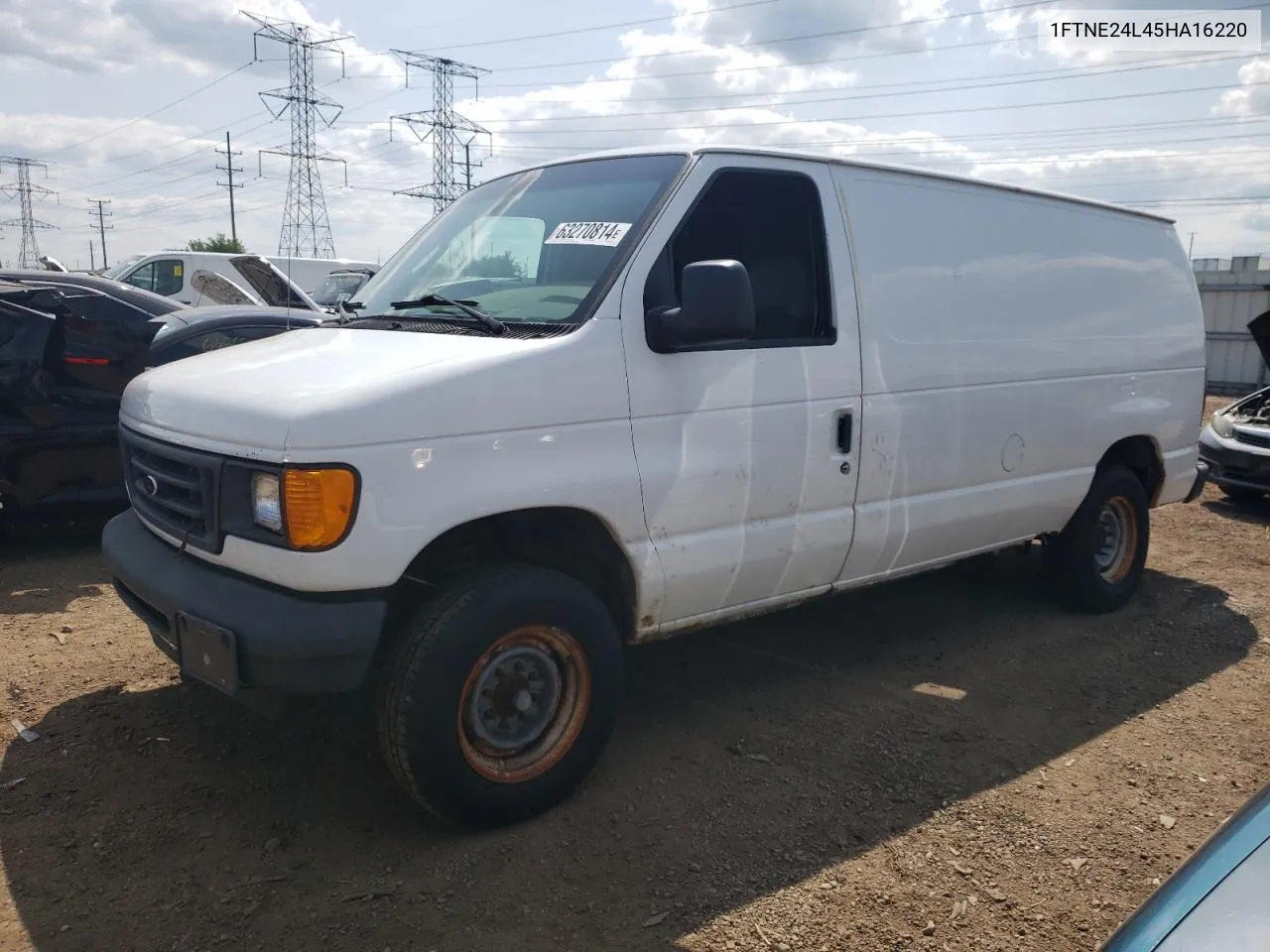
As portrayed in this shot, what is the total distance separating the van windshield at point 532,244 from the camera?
354 cm

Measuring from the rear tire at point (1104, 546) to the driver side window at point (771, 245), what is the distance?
244 centimetres

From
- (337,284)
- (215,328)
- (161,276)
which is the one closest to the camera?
(215,328)

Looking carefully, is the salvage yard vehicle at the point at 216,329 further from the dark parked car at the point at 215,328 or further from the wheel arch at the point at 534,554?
the wheel arch at the point at 534,554

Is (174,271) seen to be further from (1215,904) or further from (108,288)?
(1215,904)

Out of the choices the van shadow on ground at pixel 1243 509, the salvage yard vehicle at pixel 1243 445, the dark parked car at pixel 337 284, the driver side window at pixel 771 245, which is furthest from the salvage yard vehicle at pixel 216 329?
the dark parked car at pixel 337 284

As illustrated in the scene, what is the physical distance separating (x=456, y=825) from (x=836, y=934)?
48.2 inches

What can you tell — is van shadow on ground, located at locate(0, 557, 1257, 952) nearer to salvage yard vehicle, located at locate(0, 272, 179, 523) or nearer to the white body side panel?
the white body side panel

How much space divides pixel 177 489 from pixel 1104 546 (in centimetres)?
495

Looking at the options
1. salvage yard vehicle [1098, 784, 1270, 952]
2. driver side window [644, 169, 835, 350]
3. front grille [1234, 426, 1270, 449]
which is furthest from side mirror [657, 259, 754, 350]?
front grille [1234, 426, 1270, 449]

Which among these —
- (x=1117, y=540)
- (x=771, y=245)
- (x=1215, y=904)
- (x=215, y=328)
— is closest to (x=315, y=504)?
(x=771, y=245)

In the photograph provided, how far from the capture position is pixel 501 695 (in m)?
3.27

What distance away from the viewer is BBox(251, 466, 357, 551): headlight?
9.15ft

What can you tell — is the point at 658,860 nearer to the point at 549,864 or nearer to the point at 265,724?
the point at 549,864

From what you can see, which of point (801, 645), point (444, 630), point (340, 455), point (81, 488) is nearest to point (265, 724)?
point (444, 630)
